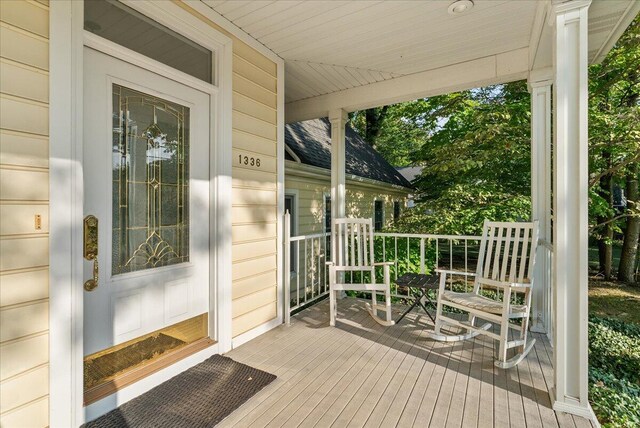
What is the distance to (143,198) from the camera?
7.27ft

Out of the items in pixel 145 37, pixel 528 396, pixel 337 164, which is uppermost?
pixel 145 37

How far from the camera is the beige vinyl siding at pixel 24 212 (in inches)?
61.0

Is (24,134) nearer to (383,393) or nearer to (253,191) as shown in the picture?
(253,191)

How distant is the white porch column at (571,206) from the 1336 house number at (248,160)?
7.79ft

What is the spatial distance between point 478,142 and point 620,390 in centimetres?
394

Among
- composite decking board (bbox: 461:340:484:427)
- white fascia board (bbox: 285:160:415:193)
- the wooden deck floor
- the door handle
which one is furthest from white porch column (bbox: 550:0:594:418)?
white fascia board (bbox: 285:160:415:193)

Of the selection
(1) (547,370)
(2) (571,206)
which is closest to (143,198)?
(2) (571,206)

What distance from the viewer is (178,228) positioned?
246cm

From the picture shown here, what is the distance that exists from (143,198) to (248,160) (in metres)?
1.05

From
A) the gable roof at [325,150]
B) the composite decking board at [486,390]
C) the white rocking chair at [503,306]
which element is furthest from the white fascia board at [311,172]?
the composite decking board at [486,390]

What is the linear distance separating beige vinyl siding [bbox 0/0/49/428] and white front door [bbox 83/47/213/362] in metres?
0.23

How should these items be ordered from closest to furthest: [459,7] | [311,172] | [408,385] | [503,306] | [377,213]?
[408,385]
[459,7]
[503,306]
[311,172]
[377,213]

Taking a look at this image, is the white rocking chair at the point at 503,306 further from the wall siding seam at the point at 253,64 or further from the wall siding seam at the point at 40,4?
the wall siding seam at the point at 40,4

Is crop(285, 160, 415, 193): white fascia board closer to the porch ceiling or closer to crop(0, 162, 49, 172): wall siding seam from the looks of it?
the porch ceiling
